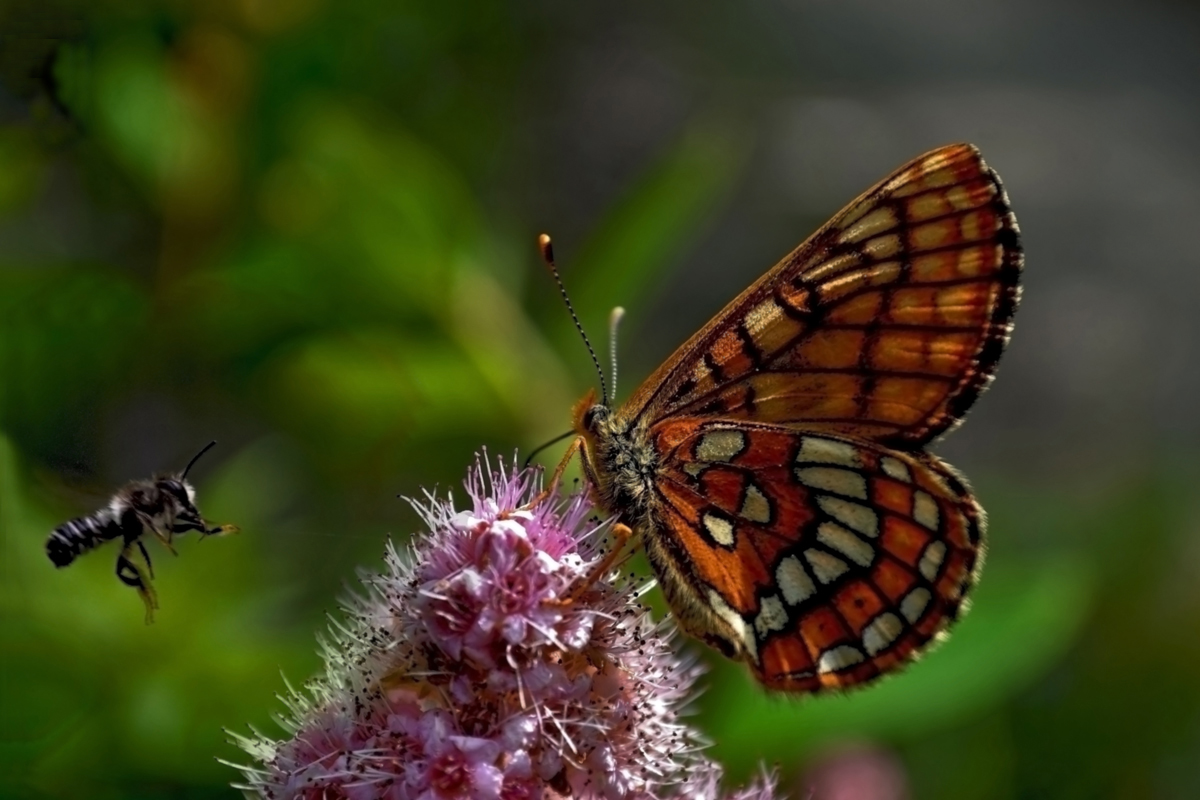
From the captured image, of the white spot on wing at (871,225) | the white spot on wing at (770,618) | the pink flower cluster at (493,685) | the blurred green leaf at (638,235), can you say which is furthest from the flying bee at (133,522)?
the blurred green leaf at (638,235)

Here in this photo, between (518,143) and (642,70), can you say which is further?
(642,70)

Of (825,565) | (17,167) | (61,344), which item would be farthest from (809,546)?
(17,167)

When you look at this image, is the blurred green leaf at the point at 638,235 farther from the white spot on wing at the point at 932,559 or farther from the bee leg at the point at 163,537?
the bee leg at the point at 163,537

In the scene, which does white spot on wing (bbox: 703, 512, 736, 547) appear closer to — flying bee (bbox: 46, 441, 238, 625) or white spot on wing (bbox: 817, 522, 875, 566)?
white spot on wing (bbox: 817, 522, 875, 566)

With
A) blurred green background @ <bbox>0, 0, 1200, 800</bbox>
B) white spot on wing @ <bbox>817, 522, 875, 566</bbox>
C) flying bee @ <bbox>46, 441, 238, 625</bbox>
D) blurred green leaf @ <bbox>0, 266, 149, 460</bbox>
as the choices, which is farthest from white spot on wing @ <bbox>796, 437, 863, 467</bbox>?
blurred green leaf @ <bbox>0, 266, 149, 460</bbox>

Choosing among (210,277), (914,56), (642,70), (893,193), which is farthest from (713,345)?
(914,56)

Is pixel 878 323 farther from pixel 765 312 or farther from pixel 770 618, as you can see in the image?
pixel 770 618

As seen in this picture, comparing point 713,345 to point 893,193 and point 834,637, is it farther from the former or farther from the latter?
point 834,637
